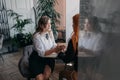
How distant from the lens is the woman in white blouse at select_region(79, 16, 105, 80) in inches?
25.9

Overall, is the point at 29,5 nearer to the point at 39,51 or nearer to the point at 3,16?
the point at 3,16

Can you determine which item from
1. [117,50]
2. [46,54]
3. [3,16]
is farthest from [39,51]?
[3,16]

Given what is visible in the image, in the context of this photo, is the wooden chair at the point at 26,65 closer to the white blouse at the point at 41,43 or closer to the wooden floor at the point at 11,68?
the white blouse at the point at 41,43

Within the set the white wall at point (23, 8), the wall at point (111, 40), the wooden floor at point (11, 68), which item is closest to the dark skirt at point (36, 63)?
the wooden floor at point (11, 68)

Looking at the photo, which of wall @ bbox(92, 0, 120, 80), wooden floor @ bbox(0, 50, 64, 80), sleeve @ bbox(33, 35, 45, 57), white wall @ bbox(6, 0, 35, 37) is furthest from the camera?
white wall @ bbox(6, 0, 35, 37)

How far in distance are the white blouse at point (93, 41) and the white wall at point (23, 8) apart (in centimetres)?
439

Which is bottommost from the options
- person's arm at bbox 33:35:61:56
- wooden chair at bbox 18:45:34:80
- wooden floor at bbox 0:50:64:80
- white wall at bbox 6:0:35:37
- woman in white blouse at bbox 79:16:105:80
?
wooden floor at bbox 0:50:64:80

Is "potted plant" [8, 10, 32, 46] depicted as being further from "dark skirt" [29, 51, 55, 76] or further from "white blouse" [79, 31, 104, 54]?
"white blouse" [79, 31, 104, 54]

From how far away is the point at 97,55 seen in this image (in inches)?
26.9

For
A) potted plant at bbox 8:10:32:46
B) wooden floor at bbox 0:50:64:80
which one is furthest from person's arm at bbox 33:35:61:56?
potted plant at bbox 8:10:32:46

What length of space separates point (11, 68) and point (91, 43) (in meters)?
3.18

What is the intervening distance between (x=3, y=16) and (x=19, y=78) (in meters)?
2.25

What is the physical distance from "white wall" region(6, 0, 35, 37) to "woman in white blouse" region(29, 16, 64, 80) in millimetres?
2807

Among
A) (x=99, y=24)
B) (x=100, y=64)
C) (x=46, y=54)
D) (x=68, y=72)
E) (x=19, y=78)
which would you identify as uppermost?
(x=99, y=24)
